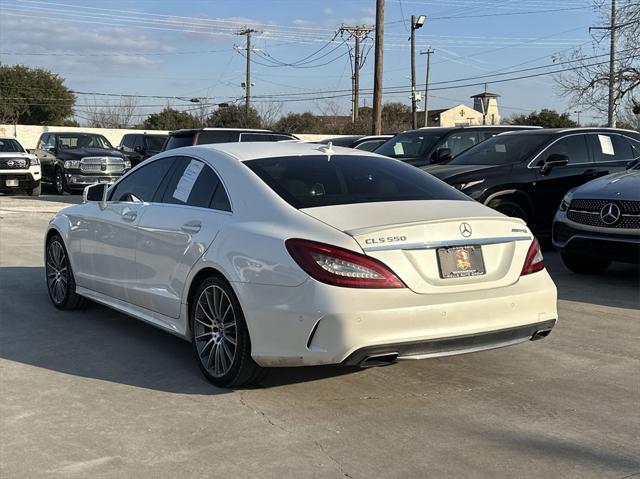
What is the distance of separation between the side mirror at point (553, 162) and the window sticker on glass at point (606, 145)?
1.11m

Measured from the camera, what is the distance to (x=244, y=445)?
385cm

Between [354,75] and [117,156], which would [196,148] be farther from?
[354,75]

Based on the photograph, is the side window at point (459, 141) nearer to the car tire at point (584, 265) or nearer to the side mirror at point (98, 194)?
the car tire at point (584, 265)

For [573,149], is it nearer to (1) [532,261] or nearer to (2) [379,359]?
(1) [532,261]

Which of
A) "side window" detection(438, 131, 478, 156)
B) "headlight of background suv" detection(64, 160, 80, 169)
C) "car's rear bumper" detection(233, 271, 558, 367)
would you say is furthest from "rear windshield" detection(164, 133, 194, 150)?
"car's rear bumper" detection(233, 271, 558, 367)

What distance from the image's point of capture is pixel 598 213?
26.1 feet

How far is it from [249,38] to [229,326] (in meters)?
60.9

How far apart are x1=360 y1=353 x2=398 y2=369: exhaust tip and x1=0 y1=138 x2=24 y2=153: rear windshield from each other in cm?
1935

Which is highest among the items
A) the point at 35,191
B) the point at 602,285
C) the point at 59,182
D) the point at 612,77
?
the point at 612,77

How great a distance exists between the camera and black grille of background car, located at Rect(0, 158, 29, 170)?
2041cm

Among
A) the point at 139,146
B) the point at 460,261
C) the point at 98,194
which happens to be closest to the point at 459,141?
the point at 98,194

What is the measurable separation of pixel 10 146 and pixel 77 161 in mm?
2261

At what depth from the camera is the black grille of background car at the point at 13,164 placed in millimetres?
20406

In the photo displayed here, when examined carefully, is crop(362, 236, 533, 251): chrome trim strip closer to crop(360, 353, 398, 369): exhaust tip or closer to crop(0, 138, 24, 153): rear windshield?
crop(360, 353, 398, 369): exhaust tip
